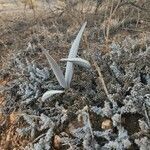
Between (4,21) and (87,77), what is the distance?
2.98 metres

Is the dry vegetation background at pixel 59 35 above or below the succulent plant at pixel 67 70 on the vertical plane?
below

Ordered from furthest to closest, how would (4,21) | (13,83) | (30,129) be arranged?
(4,21) → (13,83) → (30,129)

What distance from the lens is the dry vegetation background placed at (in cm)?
363

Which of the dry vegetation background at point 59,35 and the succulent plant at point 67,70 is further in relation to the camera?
the dry vegetation background at point 59,35

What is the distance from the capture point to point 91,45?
14.4 ft

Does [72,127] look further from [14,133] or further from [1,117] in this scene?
[1,117]

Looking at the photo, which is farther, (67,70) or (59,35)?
(59,35)

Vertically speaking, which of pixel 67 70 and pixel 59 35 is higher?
pixel 67 70

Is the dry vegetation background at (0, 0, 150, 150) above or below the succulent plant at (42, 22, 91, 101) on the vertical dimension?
below

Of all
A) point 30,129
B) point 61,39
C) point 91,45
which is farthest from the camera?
point 61,39

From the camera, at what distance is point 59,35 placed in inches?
193

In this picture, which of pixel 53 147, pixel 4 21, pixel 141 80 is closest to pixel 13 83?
pixel 53 147

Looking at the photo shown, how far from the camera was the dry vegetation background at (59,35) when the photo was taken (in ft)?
11.9

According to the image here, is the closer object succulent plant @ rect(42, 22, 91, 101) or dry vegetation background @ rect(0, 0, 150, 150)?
succulent plant @ rect(42, 22, 91, 101)
